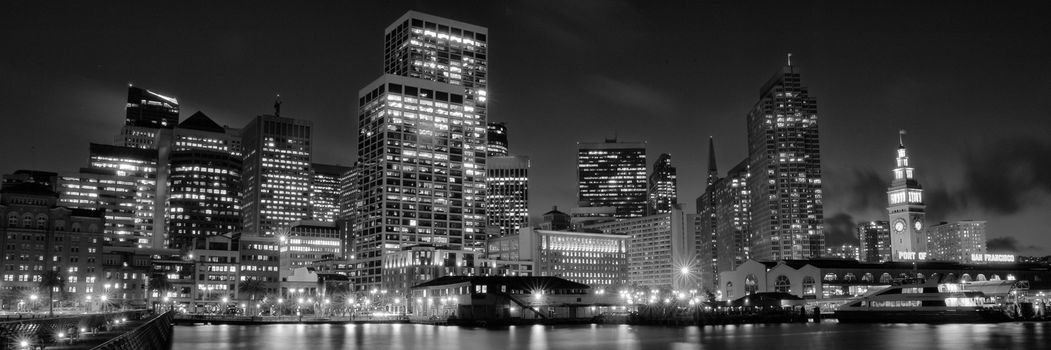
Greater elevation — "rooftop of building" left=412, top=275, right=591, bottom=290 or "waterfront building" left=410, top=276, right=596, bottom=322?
"rooftop of building" left=412, top=275, right=591, bottom=290

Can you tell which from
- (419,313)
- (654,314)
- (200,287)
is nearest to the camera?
(654,314)

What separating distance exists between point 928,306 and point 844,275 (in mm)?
35762

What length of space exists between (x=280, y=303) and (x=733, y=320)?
9273 centimetres

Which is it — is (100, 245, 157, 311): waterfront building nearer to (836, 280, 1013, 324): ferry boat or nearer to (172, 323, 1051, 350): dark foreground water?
(172, 323, 1051, 350): dark foreground water

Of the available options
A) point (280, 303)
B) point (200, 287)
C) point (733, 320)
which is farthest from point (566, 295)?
point (200, 287)

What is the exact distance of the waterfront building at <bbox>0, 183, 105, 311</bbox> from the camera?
176 meters

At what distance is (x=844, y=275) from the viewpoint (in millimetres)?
175500

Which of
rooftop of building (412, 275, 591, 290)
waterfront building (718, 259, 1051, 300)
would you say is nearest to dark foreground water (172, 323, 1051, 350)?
rooftop of building (412, 275, 591, 290)

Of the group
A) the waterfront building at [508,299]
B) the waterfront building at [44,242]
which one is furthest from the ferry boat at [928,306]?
the waterfront building at [44,242]

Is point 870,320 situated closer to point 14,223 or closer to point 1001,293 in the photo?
point 1001,293

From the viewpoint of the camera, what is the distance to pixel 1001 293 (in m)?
146

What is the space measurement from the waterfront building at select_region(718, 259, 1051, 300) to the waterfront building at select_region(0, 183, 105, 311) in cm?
14087

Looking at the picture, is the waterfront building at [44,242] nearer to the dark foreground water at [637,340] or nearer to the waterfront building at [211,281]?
the waterfront building at [211,281]

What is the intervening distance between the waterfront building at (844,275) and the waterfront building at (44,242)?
14087 centimetres
